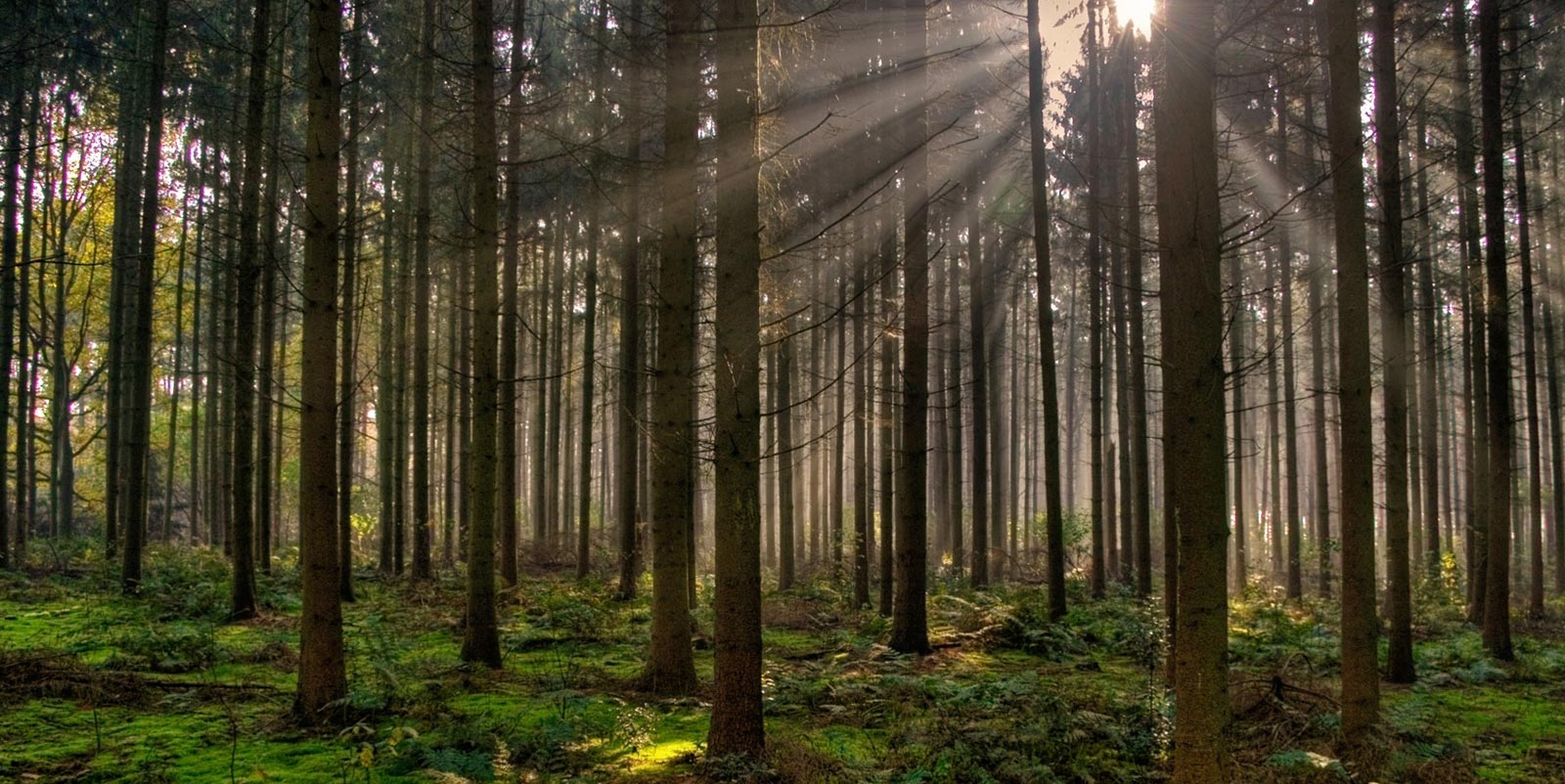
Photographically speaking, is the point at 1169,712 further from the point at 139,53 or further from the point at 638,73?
the point at 139,53

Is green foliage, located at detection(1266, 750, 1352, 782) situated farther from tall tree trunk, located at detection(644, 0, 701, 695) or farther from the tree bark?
tall tree trunk, located at detection(644, 0, 701, 695)

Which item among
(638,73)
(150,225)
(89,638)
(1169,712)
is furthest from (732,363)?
(150,225)

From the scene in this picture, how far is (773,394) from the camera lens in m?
20.7

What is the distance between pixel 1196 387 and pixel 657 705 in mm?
5868

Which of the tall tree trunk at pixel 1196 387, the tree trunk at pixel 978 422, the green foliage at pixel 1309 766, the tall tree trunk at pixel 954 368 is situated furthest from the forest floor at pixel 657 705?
the tree trunk at pixel 978 422

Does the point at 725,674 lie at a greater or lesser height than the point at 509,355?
lesser

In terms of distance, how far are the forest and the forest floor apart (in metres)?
0.07

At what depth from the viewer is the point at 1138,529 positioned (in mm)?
18438

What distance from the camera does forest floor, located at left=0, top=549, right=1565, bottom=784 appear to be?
6.06m

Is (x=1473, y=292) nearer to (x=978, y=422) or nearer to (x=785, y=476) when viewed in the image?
(x=978, y=422)

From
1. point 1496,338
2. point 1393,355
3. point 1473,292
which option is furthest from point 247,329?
point 1473,292

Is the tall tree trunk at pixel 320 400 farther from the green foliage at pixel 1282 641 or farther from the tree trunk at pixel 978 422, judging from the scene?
the tree trunk at pixel 978 422

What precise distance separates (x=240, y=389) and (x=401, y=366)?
5.09 metres

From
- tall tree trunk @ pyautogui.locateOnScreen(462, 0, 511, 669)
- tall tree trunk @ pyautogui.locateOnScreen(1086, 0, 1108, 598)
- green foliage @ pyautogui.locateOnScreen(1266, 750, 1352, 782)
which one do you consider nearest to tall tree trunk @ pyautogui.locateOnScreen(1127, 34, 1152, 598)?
tall tree trunk @ pyautogui.locateOnScreen(1086, 0, 1108, 598)
